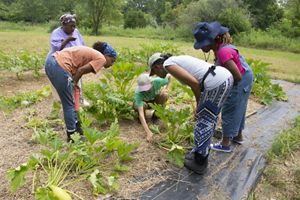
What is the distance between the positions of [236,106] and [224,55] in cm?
65

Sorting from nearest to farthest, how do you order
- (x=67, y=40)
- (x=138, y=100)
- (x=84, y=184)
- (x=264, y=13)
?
(x=84, y=184) < (x=138, y=100) < (x=67, y=40) < (x=264, y=13)

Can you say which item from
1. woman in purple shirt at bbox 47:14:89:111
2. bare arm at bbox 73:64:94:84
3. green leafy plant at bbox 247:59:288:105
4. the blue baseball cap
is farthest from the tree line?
bare arm at bbox 73:64:94:84

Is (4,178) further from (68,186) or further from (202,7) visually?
(202,7)

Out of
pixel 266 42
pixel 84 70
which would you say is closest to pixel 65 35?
pixel 84 70

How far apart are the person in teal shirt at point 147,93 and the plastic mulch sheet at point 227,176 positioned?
75cm

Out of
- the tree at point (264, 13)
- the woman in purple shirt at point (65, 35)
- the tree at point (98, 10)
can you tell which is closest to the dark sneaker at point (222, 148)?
the woman in purple shirt at point (65, 35)

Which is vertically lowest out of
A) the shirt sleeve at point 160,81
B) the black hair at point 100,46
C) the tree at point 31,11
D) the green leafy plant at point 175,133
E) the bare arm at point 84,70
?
the tree at point 31,11

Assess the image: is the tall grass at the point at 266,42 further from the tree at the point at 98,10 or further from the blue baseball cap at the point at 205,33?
the blue baseball cap at the point at 205,33

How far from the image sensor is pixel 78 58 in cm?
327

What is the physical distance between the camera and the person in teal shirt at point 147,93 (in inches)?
141

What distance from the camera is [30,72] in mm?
6855

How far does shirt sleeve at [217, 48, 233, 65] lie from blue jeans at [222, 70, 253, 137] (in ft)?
1.31

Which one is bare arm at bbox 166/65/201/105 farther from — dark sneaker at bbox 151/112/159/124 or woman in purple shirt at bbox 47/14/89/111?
woman in purple shirt at bbox 47/14/89/111

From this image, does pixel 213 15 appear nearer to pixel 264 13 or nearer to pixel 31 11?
pixel 264 13
